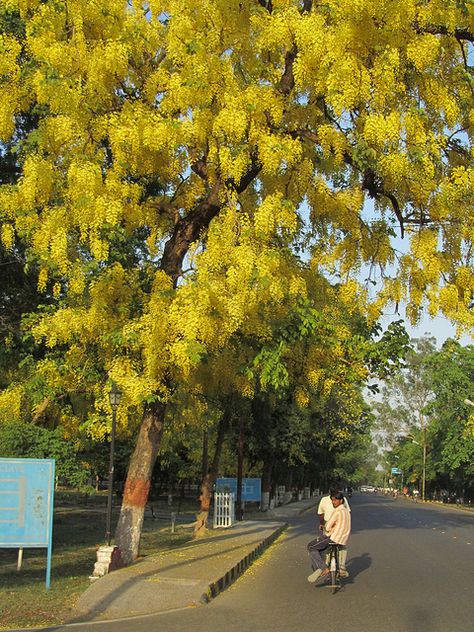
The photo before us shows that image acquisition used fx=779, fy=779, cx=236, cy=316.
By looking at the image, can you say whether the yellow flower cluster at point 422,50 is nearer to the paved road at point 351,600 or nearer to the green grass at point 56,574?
the paved road at point 351,600

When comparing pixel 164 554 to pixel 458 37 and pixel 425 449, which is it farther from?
pixel 425 449

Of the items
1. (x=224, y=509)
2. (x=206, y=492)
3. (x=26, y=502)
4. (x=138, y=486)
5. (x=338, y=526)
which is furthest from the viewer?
(x=224, y=509)

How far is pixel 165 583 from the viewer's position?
11062mm

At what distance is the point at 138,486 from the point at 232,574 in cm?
231

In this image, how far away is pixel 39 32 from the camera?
1356 cm

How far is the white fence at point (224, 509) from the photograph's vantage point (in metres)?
26.0

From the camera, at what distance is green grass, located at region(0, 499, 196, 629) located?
916 cm

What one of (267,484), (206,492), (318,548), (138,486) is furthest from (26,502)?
(267,484)

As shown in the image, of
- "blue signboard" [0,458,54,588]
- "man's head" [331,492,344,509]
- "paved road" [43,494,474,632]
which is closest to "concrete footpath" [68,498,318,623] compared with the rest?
"paved road" [43,494,474,632]

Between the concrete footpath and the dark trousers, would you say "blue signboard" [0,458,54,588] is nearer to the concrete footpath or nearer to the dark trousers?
the concrete footpath

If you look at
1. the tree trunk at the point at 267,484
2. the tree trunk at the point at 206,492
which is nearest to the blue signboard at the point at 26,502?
the tree trunk at the point at 206,492

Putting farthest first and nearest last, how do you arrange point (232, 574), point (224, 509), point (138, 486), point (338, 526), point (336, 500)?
1. point (224, 509)
2. point (138, 486)
3. point (232, 574)
4. point (336, 500)
5. point (338, 526)

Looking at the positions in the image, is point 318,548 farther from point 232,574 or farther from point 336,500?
point 232,574

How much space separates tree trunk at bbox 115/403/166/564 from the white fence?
12.2 meters
